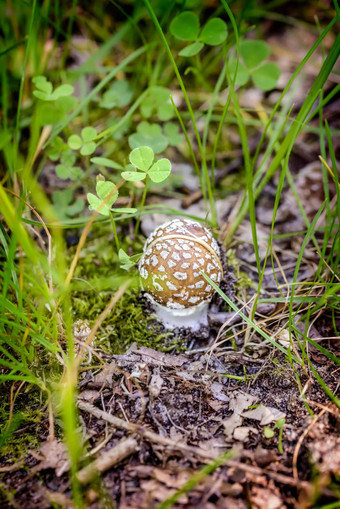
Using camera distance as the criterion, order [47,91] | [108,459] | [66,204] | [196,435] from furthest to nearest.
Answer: [66,204]
[47,91]
[196,435]
[108,459]

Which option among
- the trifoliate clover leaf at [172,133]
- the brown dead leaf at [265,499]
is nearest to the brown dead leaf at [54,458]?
the brown dead leaf at [265,499]

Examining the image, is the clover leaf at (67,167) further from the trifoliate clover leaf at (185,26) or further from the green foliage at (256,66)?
the green foliage at (256,66)

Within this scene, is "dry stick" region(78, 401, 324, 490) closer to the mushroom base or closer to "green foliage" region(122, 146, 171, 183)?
the mushroom base

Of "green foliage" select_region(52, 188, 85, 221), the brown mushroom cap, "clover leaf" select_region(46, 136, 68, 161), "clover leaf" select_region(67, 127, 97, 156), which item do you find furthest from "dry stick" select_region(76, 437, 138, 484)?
"clover leaf" select_region(46, 136, 68, 161)

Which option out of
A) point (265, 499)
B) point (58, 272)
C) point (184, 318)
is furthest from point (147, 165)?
point (265, 499)

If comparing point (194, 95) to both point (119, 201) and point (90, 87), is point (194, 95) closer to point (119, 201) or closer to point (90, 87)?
point (90, 87)

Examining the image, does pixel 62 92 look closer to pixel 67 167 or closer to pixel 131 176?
pixel 67 167
